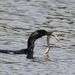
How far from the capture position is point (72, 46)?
18.6m

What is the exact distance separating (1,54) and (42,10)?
257 inches

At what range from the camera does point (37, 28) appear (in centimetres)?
2089

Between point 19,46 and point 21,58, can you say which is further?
point 19,46

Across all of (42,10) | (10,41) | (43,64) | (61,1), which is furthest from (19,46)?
(61,1)

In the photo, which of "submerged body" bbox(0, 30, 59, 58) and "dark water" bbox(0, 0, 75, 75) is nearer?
"dark water" bbox(0, 0, 75, 75)

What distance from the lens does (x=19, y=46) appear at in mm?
18547

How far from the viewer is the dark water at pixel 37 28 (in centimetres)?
1598

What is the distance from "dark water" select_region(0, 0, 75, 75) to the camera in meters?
16.0

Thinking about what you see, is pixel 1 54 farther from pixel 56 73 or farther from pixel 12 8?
pixel 12 8

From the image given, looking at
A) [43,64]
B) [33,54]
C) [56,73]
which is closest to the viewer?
[56,73]

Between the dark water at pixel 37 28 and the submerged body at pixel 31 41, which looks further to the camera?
the submerged body at pixel 31 41

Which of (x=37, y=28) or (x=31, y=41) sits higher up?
(x=31, y=41)

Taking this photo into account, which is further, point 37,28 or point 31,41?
point 37,28

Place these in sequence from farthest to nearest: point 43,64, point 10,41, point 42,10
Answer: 1. point 42,10
2. point 10,41
3. point 43,64
